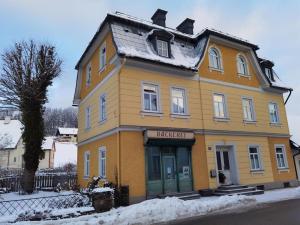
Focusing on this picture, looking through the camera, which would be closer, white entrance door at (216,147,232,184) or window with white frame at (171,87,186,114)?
window with white frame at (171,87,186,114)

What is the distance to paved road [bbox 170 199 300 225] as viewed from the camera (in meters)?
8.74

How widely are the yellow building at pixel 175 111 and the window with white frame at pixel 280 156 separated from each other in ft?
0.25

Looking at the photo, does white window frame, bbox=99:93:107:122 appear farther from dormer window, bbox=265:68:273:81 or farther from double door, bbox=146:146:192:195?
dormer window, bbox=265:68:273:81

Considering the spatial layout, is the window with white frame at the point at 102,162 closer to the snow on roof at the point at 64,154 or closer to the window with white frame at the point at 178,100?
the window with white frame at the point at 178,100

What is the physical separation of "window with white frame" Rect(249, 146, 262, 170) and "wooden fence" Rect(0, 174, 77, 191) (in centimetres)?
1285

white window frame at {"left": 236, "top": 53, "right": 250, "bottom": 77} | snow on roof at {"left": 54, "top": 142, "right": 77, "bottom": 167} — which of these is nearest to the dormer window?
white window frame at {"left": 236, "top": 53, "right": 250, "bottom": 77}

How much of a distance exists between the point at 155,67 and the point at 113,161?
5645 millimetres

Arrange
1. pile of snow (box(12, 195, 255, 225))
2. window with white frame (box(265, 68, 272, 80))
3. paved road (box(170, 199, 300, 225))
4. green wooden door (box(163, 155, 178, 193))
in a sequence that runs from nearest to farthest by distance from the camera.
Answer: paved road (box(170, 199, 300, 225)) < pile of snow (box(12, 195, 255, 225)) < green wooden door (box(163, 155, 178, 193)) < window with white frame (box(265, 68, 272, 80))

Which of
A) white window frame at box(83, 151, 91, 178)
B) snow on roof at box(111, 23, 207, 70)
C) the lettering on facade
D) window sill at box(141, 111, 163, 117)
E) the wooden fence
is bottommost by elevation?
the wooden fence

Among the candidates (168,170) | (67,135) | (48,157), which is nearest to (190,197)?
(168,170)

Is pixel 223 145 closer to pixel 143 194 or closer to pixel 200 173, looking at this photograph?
pixel 200 173

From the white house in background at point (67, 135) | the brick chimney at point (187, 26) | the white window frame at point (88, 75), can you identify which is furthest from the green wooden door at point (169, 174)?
the white house in background at point (67, 135)

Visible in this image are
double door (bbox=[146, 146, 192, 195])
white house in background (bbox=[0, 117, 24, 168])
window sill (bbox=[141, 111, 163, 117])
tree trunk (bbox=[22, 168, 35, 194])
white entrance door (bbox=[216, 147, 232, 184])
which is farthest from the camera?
white house in background (bbox=[0, 117, 24, 168])

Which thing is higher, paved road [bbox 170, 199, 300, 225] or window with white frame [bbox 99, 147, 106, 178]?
window with white frame [bbox 99, 147, 106, 178]
